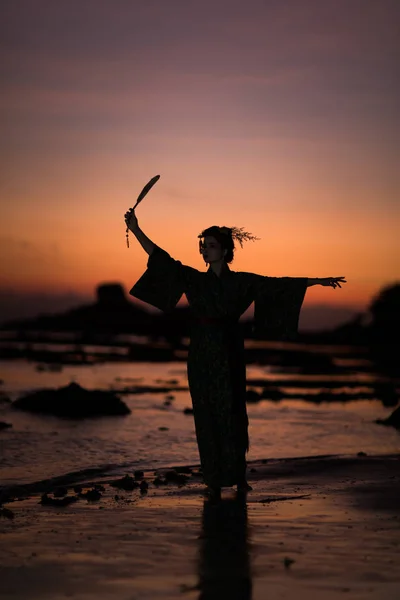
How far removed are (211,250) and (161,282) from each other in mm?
634

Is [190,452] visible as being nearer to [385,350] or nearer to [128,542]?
[128,542]

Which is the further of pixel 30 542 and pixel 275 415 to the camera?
pixel 275 415

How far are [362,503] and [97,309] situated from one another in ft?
294

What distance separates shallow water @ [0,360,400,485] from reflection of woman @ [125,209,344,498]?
2093 millimetres

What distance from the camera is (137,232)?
27.8 feet

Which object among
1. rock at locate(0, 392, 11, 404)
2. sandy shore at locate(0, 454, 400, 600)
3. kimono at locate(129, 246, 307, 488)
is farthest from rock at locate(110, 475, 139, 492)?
rock at locate(0, 392, 11, 404)

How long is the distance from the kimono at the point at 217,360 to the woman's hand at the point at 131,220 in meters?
0.34

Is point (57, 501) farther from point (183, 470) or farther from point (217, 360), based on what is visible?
point (183, 470)

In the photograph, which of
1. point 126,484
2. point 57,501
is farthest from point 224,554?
point 126,484

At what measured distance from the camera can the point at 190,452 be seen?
1145cm

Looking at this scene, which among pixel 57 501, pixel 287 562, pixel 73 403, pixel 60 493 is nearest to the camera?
pixel 287 562

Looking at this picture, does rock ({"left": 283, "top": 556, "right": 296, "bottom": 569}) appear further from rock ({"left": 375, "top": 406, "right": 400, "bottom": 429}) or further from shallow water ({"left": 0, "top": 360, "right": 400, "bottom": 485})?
rock ({"left": 375, "top": 406, "right": 400, "bottom": 429})

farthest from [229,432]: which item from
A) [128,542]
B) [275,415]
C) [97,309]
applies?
[97,309]

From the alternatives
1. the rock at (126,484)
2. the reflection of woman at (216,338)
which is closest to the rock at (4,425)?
the rock at (126,484)
